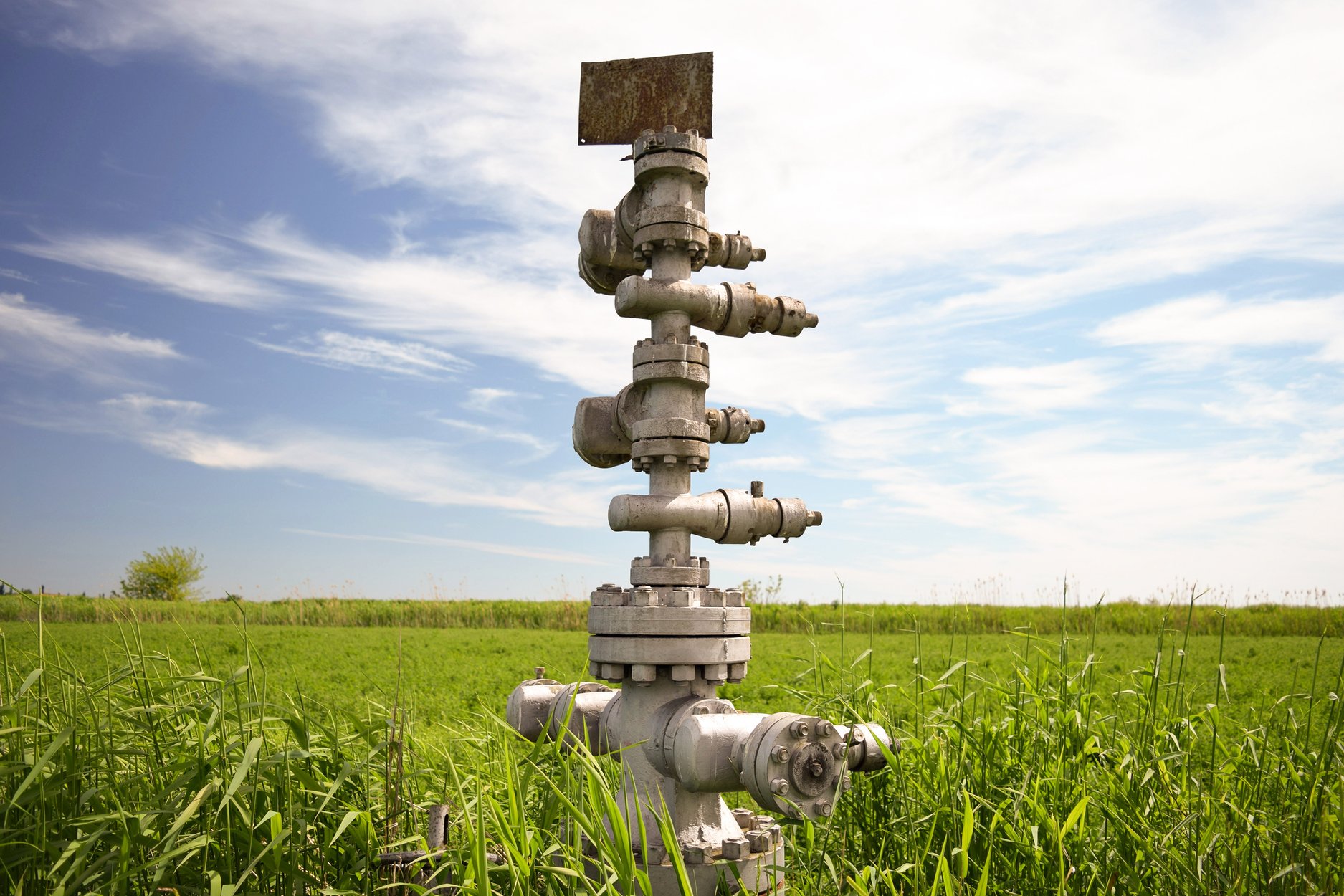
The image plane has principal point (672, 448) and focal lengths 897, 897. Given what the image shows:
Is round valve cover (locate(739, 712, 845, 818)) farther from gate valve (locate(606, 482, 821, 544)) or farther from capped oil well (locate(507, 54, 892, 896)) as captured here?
gate valve (locate(606, 482, 821, 544))

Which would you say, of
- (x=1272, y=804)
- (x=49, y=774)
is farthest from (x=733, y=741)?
(x=49, y=774)

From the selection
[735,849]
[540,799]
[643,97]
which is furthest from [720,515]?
[643,97]

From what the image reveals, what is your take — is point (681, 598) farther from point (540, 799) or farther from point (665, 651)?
point (540, 799)

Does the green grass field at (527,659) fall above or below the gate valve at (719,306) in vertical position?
below

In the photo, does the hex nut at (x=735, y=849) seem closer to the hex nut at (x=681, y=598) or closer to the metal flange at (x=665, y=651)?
the metal flange at (x=665, y=651)

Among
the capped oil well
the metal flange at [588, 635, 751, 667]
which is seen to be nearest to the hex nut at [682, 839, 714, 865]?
the capped oil well

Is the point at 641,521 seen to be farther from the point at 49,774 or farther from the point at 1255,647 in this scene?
the point at 1255,647

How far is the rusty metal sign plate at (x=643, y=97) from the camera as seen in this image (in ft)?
12.7

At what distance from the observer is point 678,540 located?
3412 mm

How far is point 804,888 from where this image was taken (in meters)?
3.20

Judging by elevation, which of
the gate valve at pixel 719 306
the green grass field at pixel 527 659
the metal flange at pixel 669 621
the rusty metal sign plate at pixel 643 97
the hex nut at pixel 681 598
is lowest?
the green grass field at pixel 527 659

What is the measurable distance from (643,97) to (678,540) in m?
1.98

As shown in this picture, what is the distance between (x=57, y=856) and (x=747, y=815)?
2272 millimetres

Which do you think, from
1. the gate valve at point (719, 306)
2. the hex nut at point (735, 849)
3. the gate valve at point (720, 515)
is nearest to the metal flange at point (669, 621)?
the gate valve at point (720, 515)
